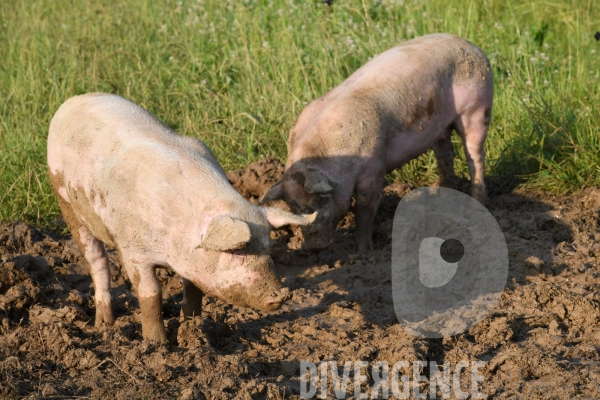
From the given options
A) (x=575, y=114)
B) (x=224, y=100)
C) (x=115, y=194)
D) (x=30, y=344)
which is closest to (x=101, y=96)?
(x=115, y=194)

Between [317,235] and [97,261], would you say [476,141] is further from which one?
[97,261]

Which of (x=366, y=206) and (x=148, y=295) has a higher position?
(x=148, y=295)

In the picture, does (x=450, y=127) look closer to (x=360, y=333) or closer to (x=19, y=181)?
(x=360, y=333)

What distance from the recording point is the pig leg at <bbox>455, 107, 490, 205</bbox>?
6.72 metres

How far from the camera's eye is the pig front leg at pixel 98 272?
5025 millimetres

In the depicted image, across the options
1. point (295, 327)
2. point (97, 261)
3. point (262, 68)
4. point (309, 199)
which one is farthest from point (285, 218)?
point (262, 68)

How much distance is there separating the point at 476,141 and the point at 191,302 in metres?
2.96

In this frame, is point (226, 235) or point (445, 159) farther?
point (445, 159)

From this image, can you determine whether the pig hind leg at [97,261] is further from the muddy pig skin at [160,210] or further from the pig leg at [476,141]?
the pig leg at [476,141]

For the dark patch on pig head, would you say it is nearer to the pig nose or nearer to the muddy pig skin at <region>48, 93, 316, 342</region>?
the muddy pig skin at <region>48, 93, 316, 342</region>

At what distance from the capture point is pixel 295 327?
4961 mm

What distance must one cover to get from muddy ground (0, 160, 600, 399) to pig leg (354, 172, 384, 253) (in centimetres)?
11

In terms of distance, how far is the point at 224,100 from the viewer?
25.6 ft

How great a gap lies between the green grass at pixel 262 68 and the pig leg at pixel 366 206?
1039 millimetres
